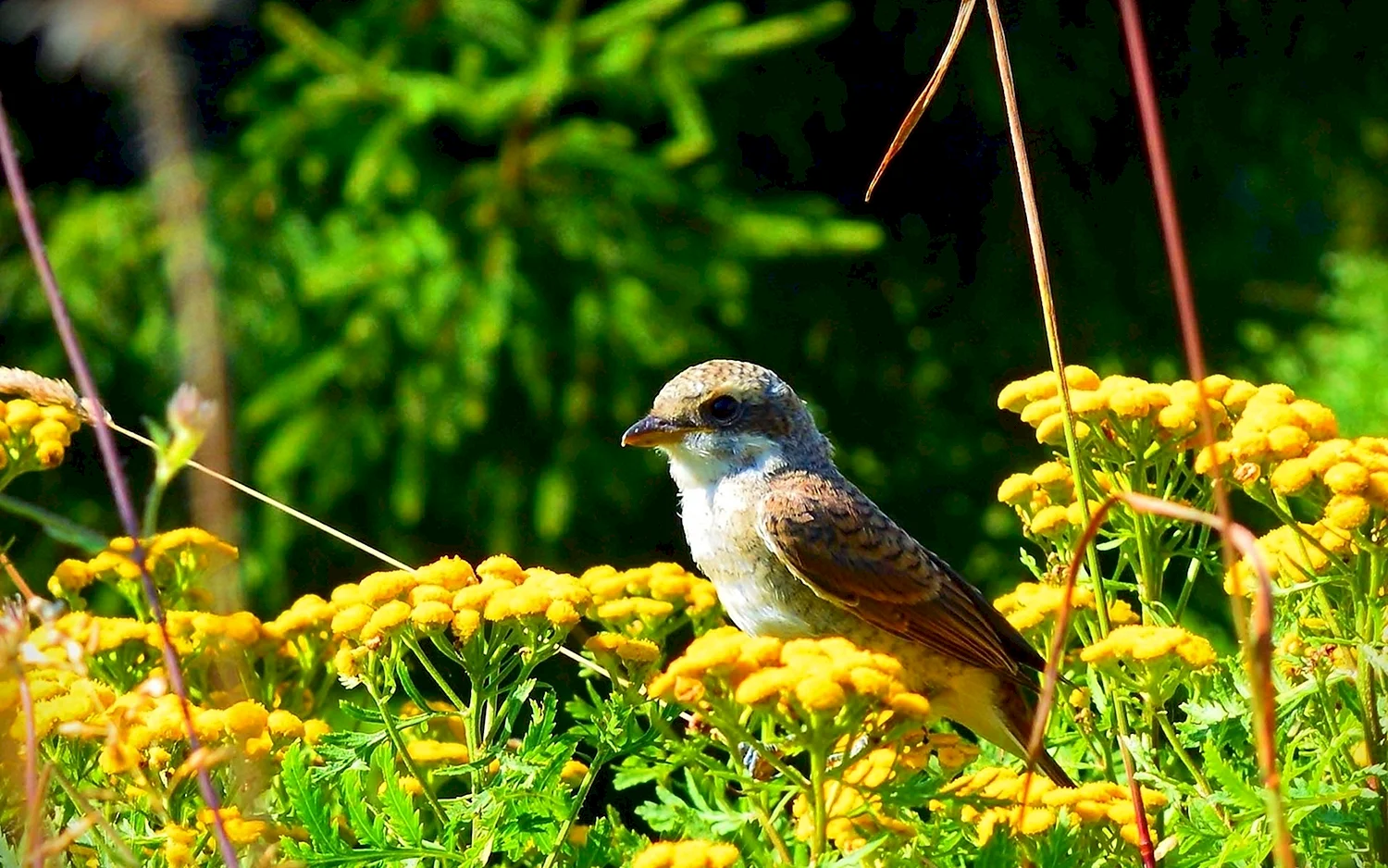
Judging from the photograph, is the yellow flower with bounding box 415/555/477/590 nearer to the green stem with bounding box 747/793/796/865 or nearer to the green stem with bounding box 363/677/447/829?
the green stem with bounding box 363/677/447/829

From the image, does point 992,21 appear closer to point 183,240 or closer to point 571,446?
point 183,240

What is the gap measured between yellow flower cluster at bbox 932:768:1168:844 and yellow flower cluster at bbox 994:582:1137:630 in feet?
1.34

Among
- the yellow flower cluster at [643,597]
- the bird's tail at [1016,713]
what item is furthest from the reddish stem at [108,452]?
the bird's tail at [1016,713]

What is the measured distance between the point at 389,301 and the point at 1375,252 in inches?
356

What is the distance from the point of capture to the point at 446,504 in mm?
7203

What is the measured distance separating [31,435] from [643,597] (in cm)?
93

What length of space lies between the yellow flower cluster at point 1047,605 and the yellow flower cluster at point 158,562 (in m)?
1.14

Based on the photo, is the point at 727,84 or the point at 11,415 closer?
the point at 11,415

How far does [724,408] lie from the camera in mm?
3598

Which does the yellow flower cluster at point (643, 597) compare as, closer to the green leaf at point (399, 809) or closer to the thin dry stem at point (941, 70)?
the green leaf at point (399, 809)

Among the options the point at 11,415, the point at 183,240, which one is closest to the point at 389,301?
the point at 11,415

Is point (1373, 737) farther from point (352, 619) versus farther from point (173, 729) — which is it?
point (173, 729)

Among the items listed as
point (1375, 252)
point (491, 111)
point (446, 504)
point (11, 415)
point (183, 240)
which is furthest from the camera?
point (1375, 252)

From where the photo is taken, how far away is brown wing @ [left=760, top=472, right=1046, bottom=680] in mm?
3195
